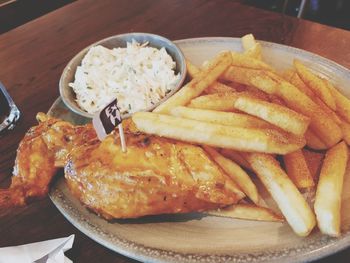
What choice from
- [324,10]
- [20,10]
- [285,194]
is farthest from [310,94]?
[20,10]

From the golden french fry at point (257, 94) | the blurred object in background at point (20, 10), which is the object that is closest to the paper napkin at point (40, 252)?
the golden french fry at point (257, 94)

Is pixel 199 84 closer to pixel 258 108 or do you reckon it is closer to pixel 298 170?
pixel 258 108

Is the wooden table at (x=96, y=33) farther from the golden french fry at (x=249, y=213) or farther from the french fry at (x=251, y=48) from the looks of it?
the golden french fry at (x=249, y=213)

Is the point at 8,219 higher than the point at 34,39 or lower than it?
lower

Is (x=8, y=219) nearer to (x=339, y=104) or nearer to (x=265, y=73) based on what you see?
(x=265, y=73)

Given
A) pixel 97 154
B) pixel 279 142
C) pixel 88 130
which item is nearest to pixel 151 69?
pixel 88 130

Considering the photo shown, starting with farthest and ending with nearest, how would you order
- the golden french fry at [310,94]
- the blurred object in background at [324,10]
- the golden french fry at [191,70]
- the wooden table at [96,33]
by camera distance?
1. the blurred object in background at [324,10]
2. the wooden table at [96,33]
3. the golden french fry at [191,70]
4. the golden french fry at [310,94]
